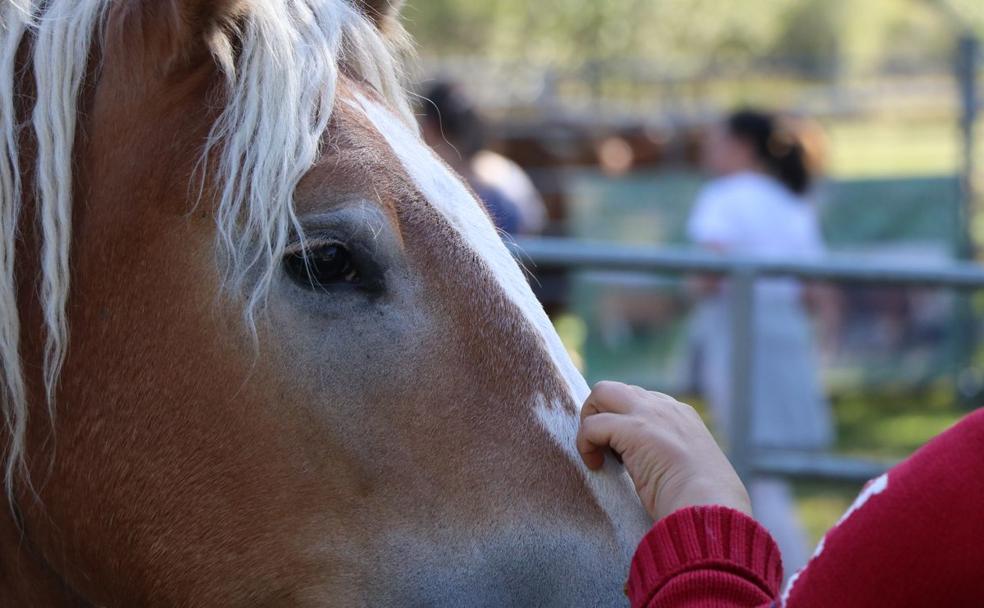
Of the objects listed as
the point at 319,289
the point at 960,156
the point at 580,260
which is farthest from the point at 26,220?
the point at 960,156

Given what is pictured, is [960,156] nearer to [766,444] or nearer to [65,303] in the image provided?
[766,444]

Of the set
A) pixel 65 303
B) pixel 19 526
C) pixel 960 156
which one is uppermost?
pixel 65 303

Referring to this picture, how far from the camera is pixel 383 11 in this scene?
7.07ft

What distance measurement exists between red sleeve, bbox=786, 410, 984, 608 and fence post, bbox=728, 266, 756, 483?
3252 millimetres

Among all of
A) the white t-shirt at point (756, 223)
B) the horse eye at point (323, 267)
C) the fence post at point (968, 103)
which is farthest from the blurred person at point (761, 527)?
the fence post at point (968, 103)

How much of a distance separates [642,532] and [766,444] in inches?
122

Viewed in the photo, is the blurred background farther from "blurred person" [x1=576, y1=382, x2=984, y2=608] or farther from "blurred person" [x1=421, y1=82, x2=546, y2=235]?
"blurred person" [x1=576, y1=382, x2=984, y2=608]

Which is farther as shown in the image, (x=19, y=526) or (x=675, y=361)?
(x=675, y=361)

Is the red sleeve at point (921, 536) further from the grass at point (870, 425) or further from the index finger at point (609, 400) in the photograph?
the grass at point (870, 425)

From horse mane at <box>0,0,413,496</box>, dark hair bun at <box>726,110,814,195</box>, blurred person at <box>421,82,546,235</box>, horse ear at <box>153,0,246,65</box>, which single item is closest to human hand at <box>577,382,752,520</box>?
horse mane at <box>0,0,413,496</box>

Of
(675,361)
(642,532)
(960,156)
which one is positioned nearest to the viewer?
(642,532)

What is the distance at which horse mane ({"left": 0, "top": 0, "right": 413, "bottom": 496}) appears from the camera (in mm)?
1653

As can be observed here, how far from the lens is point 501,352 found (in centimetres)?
167

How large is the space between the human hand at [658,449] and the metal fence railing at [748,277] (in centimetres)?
271
